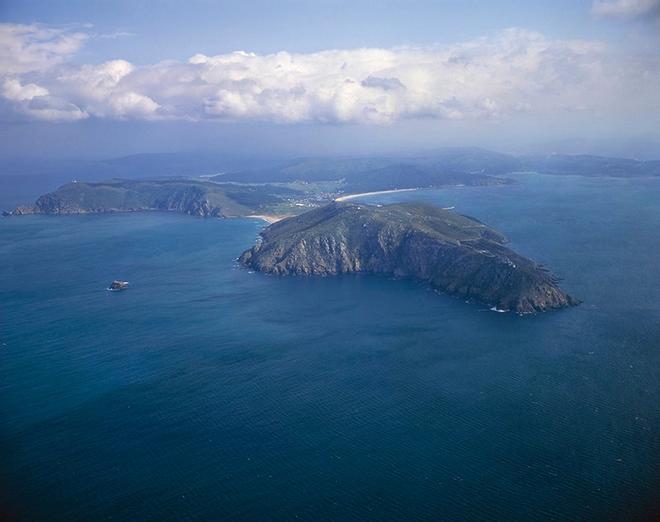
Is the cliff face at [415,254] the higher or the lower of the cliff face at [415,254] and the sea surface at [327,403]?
the higher

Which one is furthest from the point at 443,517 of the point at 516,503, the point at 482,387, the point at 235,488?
the point at 482,387

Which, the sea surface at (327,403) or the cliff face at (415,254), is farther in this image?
the cliff face at (415,254)

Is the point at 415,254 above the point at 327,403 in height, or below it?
above

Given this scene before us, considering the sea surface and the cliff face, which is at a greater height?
the cliff face

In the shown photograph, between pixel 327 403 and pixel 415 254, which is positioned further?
pixel 415 254

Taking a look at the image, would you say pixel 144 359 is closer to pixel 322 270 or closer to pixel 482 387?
pixel 482 387
